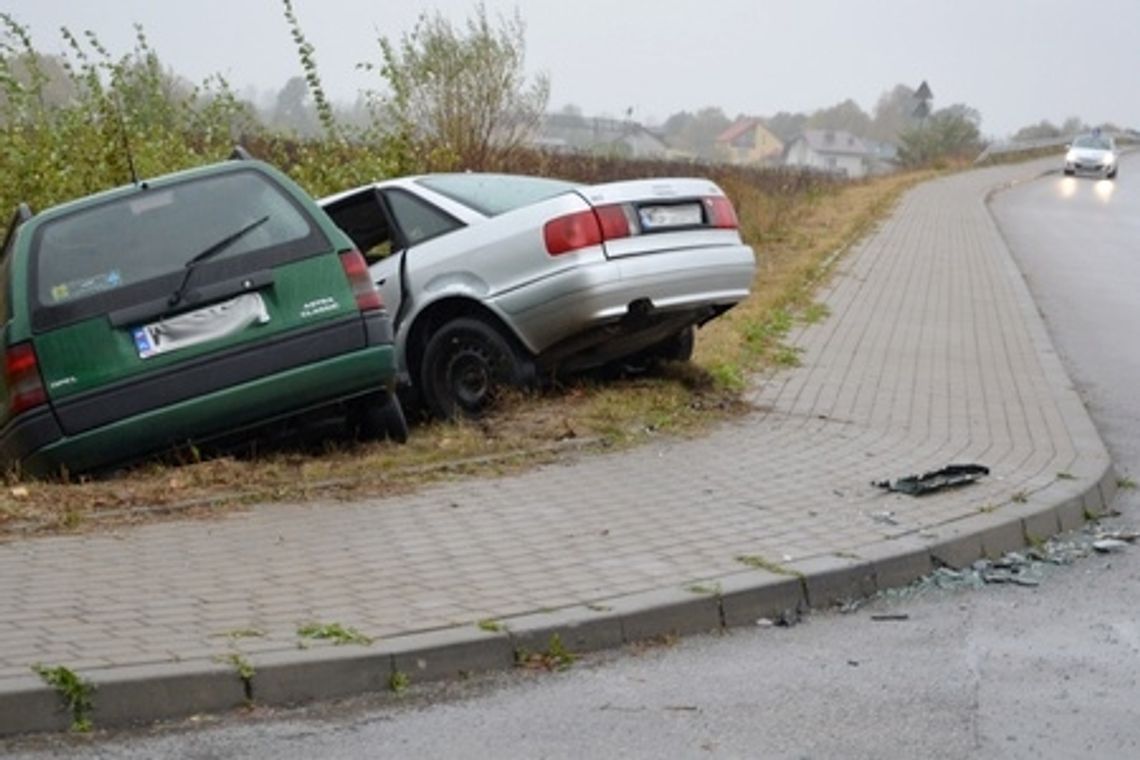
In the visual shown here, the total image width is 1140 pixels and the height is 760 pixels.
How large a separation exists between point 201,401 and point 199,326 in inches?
14.6

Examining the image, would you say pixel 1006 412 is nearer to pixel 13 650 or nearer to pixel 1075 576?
pixel 1075 576

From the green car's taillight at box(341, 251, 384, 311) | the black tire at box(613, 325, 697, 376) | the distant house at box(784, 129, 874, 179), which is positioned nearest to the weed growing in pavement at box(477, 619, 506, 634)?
the green car's taillight at box(341, 251, 384, 311)

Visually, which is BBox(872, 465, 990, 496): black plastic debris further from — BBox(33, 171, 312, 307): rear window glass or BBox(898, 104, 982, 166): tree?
BBox(898, 104, 982, 166): tree

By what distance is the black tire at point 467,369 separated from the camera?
9992mm

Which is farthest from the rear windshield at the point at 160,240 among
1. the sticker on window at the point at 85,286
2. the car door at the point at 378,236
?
the car door at the point at 378,236

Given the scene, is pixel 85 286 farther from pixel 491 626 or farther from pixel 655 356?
pixel 655 356

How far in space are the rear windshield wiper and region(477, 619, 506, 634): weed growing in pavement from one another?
10.6ft

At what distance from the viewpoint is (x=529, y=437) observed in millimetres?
9188

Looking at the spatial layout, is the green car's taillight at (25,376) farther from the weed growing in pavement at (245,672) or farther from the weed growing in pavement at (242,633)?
the weed growing in pavement at (245,672)

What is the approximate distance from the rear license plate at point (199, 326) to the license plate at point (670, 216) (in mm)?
2416

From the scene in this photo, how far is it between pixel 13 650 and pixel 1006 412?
6.95m

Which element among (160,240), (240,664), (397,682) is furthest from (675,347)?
(240,664)

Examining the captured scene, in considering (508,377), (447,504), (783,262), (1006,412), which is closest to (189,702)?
(447,504)

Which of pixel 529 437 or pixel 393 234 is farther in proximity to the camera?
pixel 393 234
